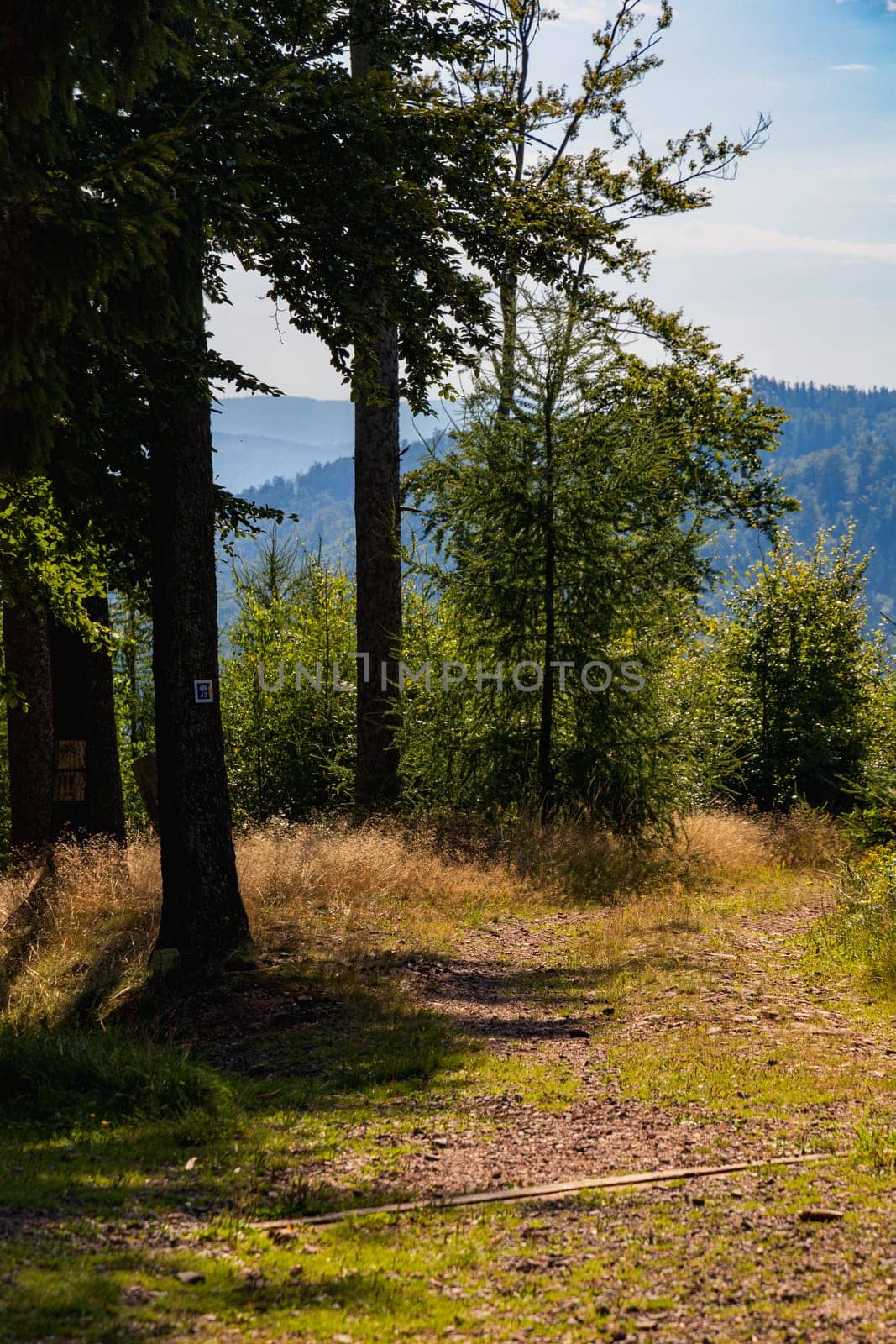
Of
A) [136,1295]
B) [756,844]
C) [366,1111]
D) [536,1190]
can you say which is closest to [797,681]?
[756,844]

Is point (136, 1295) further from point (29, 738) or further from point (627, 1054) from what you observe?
point (29, 738)

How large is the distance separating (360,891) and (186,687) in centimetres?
338

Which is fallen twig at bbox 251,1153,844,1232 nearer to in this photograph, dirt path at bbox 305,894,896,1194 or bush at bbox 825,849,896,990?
dirt path at bbox 305,894,896,1194

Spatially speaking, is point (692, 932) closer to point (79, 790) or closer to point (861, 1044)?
point (861, 1044)

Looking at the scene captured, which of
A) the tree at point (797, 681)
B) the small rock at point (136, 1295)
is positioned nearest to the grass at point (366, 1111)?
the small rock at point (136, 1295)

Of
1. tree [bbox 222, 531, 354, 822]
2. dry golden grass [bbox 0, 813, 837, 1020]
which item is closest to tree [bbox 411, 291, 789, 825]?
dry golden grass [bbox 0, 813, 837, 1020]

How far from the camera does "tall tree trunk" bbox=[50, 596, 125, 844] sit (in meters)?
12.9

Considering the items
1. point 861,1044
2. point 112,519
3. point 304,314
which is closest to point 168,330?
point 304,314

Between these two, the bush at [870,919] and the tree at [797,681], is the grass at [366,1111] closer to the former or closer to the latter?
the bush at [870,919]

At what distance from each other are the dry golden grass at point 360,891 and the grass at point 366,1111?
4 centimetres

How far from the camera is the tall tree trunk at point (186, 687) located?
30.0ft

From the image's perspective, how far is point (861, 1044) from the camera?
7.04 metres

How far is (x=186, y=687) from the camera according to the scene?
30.2 feet

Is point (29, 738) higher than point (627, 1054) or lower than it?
higher
